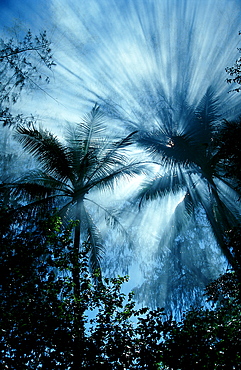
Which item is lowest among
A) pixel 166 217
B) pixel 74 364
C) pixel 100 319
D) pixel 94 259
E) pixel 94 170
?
pixel 74 364

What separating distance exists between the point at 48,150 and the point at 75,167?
3.35 feet

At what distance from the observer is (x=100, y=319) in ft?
11.2

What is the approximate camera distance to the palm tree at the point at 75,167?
7660 mm

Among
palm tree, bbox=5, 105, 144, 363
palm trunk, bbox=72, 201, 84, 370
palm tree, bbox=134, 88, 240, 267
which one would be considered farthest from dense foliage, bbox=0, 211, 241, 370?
palm tree, bbox=134, 88, 240, 267

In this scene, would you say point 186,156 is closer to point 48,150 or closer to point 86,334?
point 48,150

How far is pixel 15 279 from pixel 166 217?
1263 centimetres

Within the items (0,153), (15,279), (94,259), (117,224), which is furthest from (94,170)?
(0,153)

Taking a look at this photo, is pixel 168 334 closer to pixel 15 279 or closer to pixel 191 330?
pixel 191 330

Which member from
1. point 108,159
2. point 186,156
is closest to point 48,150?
point 108,159

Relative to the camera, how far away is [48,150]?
7.99 m

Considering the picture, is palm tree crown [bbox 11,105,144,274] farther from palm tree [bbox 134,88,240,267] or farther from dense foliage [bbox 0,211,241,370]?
dense foliage [bbox 0,211,241,370]

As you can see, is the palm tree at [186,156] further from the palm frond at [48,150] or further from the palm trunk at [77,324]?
the palm trunk at [77,324]

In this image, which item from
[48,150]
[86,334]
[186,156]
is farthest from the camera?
[186,156]

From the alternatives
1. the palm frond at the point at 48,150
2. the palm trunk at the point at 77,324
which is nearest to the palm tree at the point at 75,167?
the palm frond at the point at 48,150
